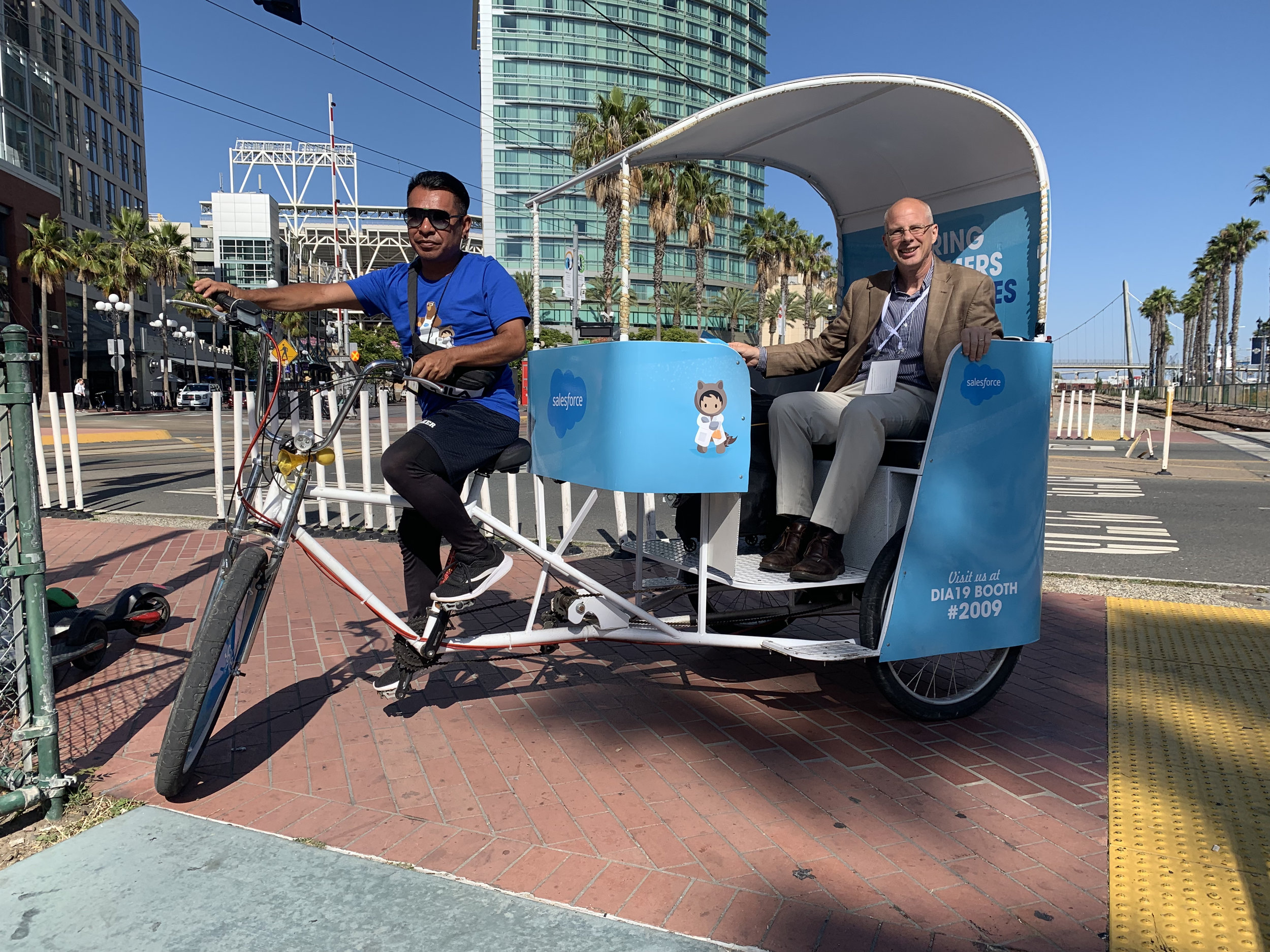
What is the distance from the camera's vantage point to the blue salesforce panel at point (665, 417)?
300 centimetres

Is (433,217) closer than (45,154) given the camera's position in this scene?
Yes

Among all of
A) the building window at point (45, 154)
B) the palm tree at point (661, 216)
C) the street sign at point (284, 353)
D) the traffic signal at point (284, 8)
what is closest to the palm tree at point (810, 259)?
the palm tree at point (661, 216)

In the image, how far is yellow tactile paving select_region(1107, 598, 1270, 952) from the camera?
226 centimetres

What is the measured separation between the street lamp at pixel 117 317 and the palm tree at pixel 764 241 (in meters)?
38.0

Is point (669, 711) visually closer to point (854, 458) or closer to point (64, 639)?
point (854, 458)

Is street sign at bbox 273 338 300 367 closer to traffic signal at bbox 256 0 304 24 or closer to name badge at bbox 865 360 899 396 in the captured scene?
name badge at bbox 865 360 899 396

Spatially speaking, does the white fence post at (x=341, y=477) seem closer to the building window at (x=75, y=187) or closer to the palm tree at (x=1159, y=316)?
the building window at (x=75, y=187)

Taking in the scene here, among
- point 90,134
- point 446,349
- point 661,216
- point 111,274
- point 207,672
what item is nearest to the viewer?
point 207,672

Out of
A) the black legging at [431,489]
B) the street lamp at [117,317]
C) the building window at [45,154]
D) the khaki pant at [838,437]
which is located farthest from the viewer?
the building window at [45,154]

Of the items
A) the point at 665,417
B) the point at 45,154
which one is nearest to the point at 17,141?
the point at 45,154

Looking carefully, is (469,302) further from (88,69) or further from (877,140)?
(88,69)

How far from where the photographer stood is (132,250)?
5278 cm

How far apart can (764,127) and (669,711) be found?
2.70 meters

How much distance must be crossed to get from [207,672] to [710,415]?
1875 mm
